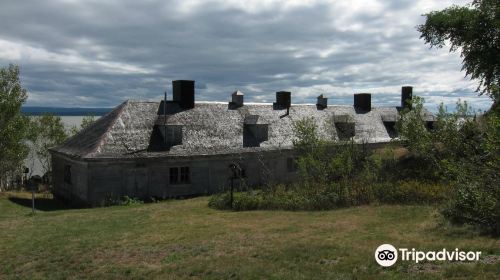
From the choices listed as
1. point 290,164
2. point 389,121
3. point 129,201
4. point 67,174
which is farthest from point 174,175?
point 389,121

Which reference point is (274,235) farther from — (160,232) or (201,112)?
(201,112)

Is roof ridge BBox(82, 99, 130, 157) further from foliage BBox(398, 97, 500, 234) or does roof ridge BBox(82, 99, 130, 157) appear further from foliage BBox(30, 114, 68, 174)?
foliage BBox(398, 97, 500, 234)

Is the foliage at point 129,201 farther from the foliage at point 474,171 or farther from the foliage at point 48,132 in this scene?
the foliage at point 48,132

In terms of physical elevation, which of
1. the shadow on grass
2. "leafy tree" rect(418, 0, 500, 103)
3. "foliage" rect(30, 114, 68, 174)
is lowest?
the shadow on grass

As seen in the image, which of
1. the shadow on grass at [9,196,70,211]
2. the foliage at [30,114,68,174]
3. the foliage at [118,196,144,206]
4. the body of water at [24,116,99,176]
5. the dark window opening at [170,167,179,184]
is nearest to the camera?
the foliage at [118,196,144,206]

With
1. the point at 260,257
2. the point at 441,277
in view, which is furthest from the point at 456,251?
the point at 260,257

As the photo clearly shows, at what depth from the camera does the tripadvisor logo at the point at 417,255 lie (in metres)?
9.50

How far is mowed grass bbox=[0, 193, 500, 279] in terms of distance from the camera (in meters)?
9.66

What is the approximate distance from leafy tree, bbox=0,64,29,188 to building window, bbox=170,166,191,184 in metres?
15.4

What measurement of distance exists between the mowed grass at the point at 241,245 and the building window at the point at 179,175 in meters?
9.76

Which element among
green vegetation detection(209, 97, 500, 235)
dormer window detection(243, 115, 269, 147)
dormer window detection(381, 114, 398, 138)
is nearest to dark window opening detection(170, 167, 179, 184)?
dormer window detection(243, 115, 269, 147)

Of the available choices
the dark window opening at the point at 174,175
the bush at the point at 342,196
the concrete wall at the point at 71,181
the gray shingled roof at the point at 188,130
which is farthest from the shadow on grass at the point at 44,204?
the bush at the point at 342,196

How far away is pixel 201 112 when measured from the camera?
32.9 meters

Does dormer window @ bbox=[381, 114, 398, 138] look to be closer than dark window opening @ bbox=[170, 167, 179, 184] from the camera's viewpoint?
No
